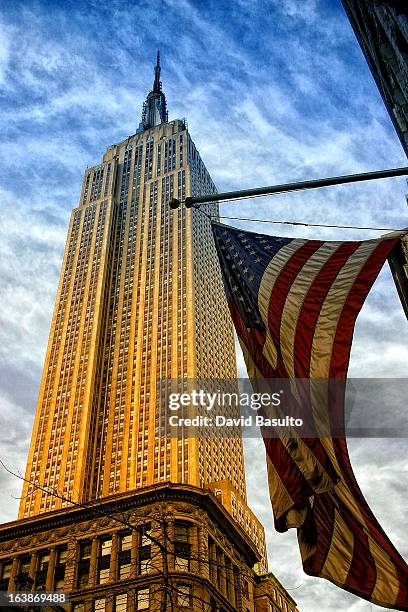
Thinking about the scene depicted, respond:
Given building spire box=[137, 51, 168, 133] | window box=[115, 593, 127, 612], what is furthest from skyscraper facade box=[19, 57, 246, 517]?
window box=[115, 593, 127, 612]

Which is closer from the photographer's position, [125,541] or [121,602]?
[121,602]

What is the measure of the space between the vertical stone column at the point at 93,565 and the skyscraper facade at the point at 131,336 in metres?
33.4

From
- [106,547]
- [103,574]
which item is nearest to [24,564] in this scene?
[106,547]

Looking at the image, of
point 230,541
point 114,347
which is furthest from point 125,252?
point 230,541

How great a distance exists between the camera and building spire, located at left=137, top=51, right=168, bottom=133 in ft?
570

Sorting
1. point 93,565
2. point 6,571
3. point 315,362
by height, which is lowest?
point 315,362

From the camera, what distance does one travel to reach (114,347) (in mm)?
116812

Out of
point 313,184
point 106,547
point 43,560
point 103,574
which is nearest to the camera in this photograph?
point 313,184

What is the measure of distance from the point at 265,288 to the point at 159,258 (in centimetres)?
11246

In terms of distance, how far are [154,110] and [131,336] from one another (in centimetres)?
8806

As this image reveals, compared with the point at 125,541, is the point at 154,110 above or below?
above

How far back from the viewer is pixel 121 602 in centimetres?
4878

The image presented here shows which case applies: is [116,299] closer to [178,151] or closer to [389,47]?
[178,151]

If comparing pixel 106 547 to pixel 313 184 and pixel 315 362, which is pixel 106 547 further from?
pixel 313 184
